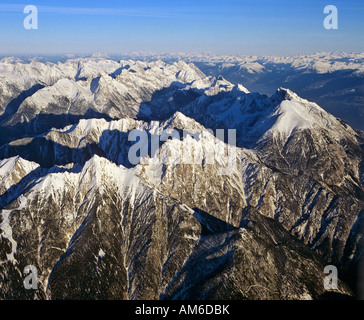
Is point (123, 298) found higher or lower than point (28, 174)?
lower

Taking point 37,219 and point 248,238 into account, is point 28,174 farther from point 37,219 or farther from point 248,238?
point 248,238

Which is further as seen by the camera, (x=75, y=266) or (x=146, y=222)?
(x=146, y=222)

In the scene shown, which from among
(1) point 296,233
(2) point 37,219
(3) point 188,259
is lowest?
(1) point 296,233

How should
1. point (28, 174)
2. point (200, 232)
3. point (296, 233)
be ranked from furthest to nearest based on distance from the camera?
point (28, 174)
point (296, 233)
point (200, 232)

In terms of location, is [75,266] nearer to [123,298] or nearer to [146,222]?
[123,298]
